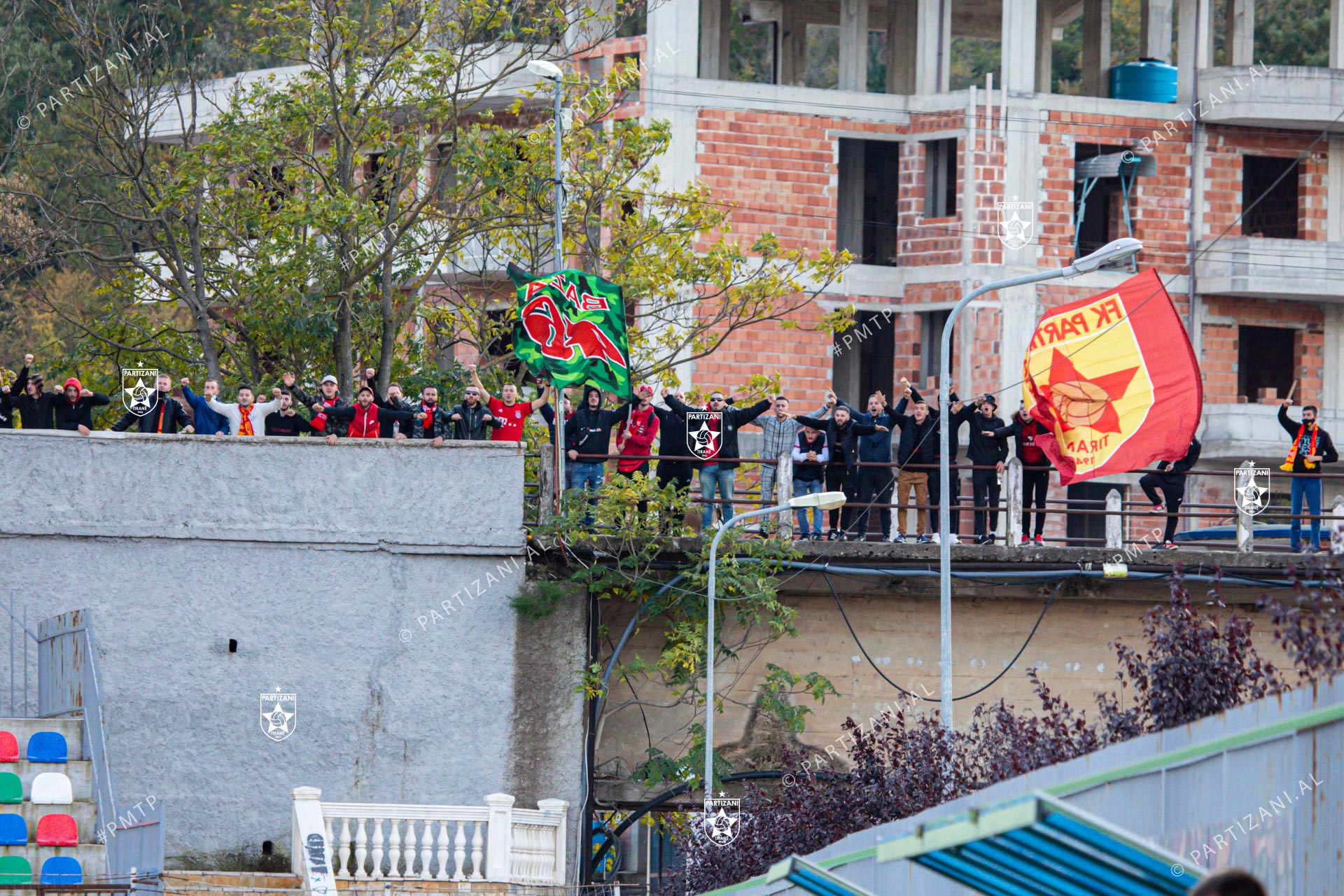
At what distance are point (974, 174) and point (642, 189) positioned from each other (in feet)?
26.3

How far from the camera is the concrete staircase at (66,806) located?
18062 millimetres

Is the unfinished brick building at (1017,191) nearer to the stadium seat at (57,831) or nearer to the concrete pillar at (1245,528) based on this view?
the concrete pillar at (1245,528)

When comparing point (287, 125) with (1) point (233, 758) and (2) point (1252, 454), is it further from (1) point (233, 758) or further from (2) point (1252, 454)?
(2) point (1252, 454)

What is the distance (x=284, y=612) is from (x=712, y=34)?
18828mm

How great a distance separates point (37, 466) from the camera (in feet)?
71.3

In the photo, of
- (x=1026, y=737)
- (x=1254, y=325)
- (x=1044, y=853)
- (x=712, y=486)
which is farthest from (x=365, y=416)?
(x=1254, y=325)

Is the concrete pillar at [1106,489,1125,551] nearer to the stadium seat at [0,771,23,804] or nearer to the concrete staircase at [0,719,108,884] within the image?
the concrete staircase at [0,719,108,884]

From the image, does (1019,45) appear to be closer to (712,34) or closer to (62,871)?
(712,34)

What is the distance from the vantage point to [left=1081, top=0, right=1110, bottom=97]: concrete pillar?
1463 inches

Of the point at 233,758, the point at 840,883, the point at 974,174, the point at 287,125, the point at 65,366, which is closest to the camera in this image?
the point at 840,883

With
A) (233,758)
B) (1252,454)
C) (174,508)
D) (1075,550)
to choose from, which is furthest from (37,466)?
(1252,454)

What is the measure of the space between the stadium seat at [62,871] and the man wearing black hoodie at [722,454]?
8513 millimetres

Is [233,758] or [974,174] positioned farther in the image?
[974,174]

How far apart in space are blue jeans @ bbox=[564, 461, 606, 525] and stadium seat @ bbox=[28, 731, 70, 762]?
691 centimetres
